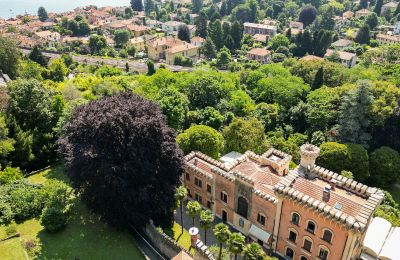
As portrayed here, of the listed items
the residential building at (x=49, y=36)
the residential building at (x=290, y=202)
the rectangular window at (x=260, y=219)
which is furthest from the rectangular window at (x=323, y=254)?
the residential building at (x=49, y=36)

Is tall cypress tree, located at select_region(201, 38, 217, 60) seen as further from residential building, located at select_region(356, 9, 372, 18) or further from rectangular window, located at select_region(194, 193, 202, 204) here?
residential building, located at select_region(356, 9, 372, 18)

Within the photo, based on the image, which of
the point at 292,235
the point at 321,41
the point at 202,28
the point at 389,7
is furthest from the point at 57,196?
the point at 389,7

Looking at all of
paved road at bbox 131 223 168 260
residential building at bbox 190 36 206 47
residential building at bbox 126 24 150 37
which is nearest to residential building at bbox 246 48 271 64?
residential building at bbox 190 36 206 47

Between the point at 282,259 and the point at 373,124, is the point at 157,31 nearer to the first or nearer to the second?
the point at 373,124

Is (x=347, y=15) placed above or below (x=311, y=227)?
above

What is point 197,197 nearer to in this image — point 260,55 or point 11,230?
point 11,230

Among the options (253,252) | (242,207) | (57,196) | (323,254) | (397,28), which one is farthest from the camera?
(397,28)

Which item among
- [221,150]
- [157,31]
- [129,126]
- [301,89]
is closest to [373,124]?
[301,89]

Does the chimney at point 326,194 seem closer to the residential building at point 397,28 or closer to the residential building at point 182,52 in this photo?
the residential building at point 182,52
